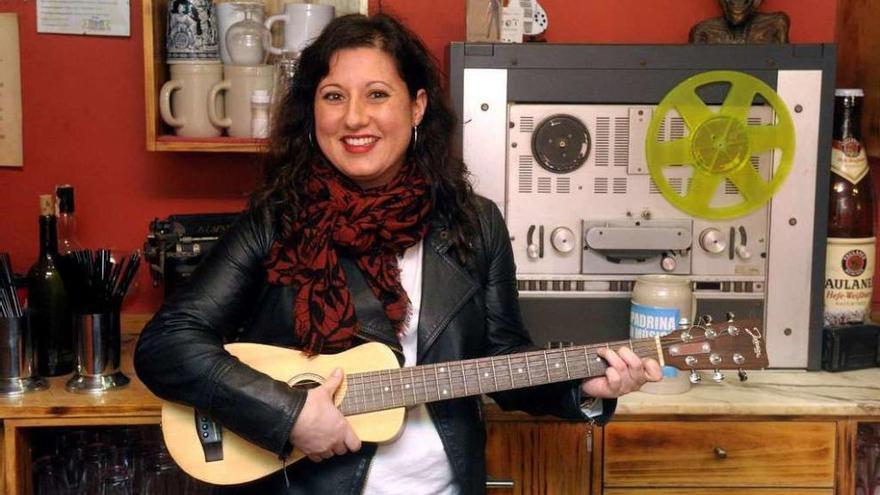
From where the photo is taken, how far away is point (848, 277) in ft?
6.79

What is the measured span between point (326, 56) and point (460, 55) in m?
0.39

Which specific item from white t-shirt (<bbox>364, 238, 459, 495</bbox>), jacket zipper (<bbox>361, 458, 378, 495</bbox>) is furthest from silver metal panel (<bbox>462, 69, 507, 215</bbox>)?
jacket zipper (<bbox>361, 458, 378, 495</bbox>)

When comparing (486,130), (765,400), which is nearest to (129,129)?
(486,130)

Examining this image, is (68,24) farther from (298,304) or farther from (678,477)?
(678,477)

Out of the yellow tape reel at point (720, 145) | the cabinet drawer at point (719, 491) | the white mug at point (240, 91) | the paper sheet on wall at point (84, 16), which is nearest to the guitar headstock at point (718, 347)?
the cabinet drawer at point (719, 491)

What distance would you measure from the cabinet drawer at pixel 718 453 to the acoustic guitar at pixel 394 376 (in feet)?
1.04

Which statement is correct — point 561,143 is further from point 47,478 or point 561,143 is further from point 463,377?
point 47,478

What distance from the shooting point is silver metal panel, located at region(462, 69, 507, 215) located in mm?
1958

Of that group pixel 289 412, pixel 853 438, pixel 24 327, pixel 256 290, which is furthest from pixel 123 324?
pixel 853 438

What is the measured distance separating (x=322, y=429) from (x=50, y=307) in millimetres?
799

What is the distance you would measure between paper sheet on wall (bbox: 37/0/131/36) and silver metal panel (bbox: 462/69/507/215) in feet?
2.81

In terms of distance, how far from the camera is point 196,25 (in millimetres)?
2086

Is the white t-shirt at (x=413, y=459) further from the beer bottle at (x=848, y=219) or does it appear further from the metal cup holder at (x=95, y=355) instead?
the beer bottle at (x=848, y=219)

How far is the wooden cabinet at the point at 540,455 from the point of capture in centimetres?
184
